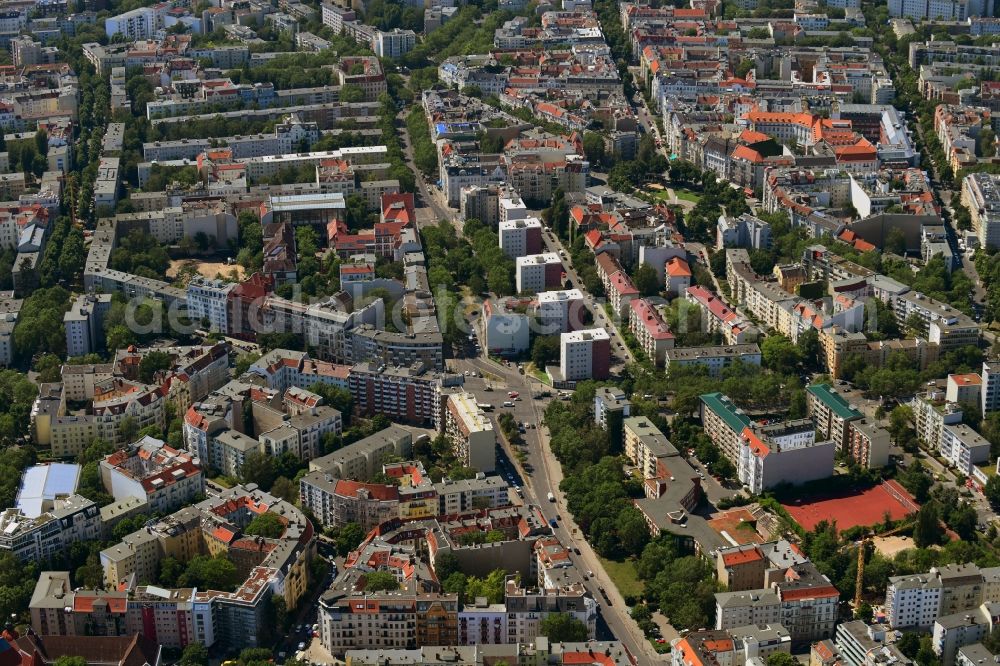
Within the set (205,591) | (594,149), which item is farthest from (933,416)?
(594,149)

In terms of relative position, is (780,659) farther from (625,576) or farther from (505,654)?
(505,654)

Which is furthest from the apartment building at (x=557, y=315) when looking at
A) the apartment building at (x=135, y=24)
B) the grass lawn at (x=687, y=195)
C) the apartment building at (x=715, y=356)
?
the apartment building at (x=135, y=24)

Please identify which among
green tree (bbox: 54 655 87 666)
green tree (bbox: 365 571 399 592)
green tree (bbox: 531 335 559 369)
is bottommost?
green tree (bbox: 54 655 87 666)

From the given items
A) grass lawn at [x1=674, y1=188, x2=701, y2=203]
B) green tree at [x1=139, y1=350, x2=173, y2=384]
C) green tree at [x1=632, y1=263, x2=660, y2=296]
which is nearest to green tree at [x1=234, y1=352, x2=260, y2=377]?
green tree at [x1=139, y1=350, x2=173, y2=384]

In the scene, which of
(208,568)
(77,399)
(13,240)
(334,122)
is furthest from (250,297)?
(334,122)

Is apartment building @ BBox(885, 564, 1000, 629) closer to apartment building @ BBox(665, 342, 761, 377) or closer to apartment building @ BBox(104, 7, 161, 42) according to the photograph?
apartment building @ BBox(665, 342, 761, 377)

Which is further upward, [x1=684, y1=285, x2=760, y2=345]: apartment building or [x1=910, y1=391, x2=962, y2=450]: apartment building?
[x1=684, y1=285, x2=760, y2=345]: apartment building
